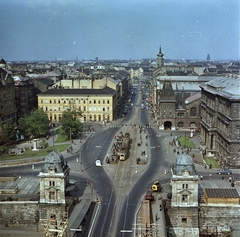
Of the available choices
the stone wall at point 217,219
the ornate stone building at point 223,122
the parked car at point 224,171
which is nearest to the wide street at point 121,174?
the parked car at point 224,171

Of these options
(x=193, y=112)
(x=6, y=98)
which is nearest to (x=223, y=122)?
(x=193, y=112)

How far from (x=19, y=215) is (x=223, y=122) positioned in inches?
1522

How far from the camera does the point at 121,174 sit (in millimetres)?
60594

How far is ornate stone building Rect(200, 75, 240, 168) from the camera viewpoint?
62625 mm

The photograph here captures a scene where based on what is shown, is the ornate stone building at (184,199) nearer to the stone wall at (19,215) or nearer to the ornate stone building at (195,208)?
the ornate stone building at (195,208)

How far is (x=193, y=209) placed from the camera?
146ft

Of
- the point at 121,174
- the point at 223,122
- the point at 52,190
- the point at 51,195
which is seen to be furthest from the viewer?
the point at 223,122

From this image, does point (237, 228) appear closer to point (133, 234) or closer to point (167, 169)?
point (133, 234)

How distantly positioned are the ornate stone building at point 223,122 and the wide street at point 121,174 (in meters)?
3.93

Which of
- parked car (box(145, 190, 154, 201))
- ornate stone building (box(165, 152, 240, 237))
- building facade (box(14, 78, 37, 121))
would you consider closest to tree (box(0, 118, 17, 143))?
building facade (box(14, 78, 37, 121))

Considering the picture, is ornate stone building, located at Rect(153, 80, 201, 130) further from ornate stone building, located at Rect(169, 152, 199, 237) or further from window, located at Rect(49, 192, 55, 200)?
window, located at Rect(49, 192, 55, 200)

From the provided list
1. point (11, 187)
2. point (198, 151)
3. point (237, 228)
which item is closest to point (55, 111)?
point (198, 151)

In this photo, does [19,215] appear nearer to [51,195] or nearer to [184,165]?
[51,195]

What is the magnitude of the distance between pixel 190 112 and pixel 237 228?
57.5m
